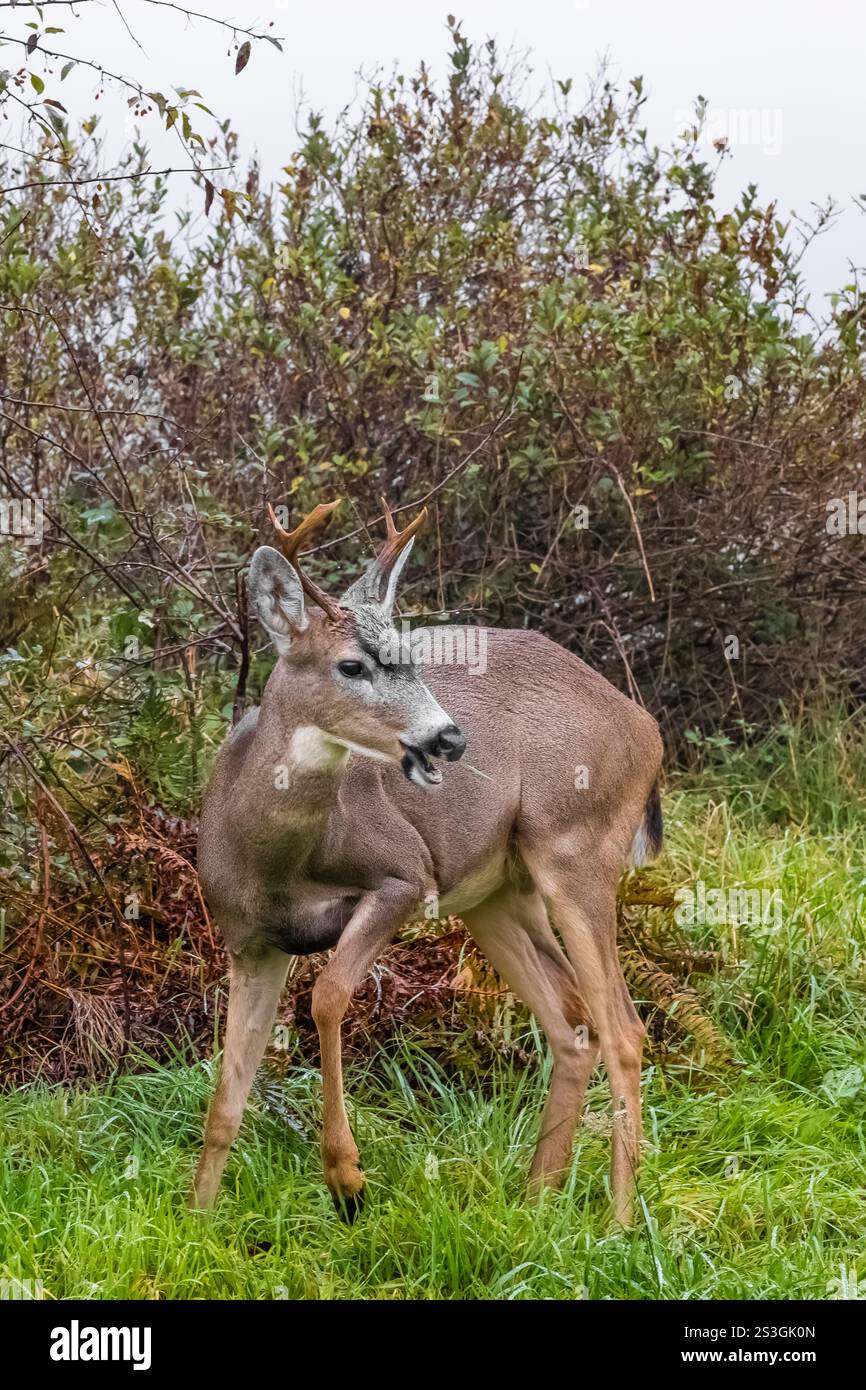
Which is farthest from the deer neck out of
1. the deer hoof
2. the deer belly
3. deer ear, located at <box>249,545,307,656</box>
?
the deer hoof

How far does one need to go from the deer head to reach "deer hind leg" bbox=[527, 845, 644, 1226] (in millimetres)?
856

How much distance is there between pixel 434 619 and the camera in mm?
8414

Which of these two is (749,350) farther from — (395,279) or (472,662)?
(472,662)

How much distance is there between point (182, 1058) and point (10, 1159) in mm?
770

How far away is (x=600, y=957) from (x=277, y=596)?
152cm

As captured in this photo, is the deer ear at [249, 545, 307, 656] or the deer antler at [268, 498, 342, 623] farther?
the deer ear at [249, 545, 307, 656]

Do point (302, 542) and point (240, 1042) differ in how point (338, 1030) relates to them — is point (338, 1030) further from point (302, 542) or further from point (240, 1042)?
point (302, 542)

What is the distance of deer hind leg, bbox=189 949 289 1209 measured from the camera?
15.8 feet

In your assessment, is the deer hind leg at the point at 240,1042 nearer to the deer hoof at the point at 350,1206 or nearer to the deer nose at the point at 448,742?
the deer hoof at the point at 350,1206

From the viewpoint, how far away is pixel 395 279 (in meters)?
8.62

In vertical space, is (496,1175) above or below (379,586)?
below
